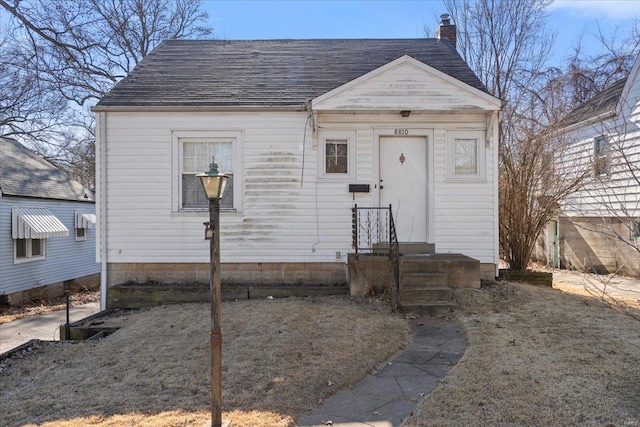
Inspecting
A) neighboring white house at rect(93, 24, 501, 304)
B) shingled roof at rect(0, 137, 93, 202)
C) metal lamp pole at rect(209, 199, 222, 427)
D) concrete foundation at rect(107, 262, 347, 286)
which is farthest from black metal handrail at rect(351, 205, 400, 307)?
shingled roof at rect(0, 137, 93, 202)

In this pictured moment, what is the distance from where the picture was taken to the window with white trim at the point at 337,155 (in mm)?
9055

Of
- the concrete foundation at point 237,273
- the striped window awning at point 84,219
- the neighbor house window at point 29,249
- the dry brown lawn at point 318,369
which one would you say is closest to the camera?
the dry brown lawn at point 318,369

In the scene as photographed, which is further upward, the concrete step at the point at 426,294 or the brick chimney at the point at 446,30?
the brick chimney at the point at 446,30

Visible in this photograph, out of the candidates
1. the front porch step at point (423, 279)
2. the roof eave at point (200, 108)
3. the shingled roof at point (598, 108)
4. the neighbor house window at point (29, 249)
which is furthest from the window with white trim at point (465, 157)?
the neighbor house window at point (29, 249)

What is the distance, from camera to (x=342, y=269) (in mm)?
9086

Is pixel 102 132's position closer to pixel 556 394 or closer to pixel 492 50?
pixel 556 394

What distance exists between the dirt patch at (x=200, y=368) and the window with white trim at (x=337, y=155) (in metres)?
2.86

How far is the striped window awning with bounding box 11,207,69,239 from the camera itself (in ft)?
46.5

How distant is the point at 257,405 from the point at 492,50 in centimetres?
1849

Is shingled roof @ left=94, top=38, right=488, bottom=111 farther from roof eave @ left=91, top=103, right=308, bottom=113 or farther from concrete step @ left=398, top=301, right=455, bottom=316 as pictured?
concrete step @ left=398, top=301, right=455, bottom=316

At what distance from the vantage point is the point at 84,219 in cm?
1794

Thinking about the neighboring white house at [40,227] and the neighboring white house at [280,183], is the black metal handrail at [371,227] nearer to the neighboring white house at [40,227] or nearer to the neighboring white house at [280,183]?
the neighboring white house at [280,183]

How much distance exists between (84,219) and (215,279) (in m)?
16.6

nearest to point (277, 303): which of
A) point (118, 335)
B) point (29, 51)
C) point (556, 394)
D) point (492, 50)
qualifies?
point (118, 335)
